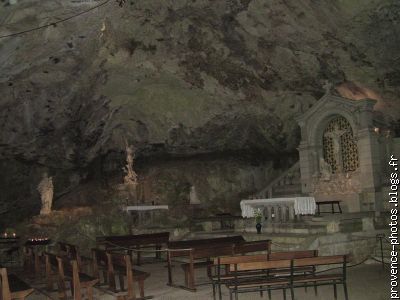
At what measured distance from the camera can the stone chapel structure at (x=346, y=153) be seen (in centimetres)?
1551

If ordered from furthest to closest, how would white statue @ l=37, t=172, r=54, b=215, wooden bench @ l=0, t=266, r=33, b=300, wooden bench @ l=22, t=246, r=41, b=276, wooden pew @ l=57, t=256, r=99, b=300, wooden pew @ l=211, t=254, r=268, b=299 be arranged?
white statue @ l=37, t=172, r=54, b=215 < wooden bench @ l=22, t=246, r=41, b=276 < wooden pew @ l=211, t=254, r=268, b=299 < wooden pew @ l=57, t=256, r=99, b=300 < wooden bench @ l=0, t=266, r=33, b=300

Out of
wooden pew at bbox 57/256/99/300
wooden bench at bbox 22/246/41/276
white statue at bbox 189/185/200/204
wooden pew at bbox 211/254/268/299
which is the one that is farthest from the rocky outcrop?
wooden pew at bbox 211/254/268/299

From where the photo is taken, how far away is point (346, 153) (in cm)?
1684

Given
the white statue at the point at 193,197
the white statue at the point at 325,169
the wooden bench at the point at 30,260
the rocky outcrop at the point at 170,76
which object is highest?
the rocky outcrop at the point at 170,76

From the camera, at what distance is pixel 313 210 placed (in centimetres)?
1320

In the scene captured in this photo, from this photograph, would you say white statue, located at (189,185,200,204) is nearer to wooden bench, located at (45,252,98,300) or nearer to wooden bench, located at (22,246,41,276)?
wooden bench, located at (22,246,41,276)

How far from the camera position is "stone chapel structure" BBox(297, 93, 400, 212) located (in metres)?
15.5

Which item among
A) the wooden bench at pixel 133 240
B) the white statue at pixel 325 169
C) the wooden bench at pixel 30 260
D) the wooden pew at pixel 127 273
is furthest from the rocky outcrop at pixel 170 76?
the wooden pew at pixel 127 273

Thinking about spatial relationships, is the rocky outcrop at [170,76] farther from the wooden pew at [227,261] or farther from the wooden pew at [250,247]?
the wooden pew at [227,261]

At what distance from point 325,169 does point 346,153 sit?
0.98 meters

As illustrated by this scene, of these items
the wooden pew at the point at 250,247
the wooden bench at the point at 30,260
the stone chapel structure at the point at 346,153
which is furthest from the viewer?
the stone chapel structure at the point at 346,153

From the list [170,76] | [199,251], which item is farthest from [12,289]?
[170,76]

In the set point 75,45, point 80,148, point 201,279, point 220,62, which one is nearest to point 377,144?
point 220,62

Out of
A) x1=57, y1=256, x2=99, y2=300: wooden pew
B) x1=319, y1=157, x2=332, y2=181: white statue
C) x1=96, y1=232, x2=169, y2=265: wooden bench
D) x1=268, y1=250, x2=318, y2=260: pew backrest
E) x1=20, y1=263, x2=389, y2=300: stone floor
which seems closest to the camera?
x1=57, y1=256, x2=99, y2=300: wooden pew
